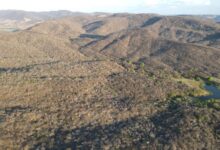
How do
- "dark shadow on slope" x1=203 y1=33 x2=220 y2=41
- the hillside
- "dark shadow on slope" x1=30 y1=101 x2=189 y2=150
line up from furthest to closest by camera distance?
"dark shadow on slope" x1=203 y1=33 x2=220 y2=41 < the hillside < "dark shadow on slope" x1=30 y1=101 x2=189 y2=150

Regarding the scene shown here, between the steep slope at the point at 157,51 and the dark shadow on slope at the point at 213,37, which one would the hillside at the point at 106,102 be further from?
the dark shadow on slope at the point at 213,37

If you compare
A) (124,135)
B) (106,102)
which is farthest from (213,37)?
(124,135)

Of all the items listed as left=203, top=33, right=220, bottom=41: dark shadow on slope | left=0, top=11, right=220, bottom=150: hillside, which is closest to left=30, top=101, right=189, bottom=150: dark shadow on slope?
left=0, top=11, right=220, bottom=150: hillside

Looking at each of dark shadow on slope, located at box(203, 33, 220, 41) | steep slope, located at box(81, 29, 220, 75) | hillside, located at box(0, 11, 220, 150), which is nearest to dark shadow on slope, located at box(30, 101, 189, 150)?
hillside, located at box(0, 11, 220, 150)

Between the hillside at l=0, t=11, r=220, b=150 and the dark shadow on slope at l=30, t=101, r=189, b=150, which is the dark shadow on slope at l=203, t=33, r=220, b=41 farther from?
the dark shadow on slope at l=30, t=101, r=189, b=150

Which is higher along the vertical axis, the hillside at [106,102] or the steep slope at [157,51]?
the hillside at [106,102]

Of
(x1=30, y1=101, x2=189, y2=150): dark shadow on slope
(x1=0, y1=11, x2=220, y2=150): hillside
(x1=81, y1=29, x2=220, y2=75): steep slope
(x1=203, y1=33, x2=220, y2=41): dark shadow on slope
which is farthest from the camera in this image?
(x1=203, y1=33, x2=220, y2=41): dark shadow on slope

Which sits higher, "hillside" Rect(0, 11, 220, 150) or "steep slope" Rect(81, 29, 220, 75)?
"hillside" Rect(0, 11, 220, 150)

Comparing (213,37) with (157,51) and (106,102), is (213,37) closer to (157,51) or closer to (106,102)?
(157,51)

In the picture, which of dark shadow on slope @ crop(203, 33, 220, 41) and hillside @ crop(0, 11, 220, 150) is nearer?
hillside @ crop(0, 11, 220, 150)

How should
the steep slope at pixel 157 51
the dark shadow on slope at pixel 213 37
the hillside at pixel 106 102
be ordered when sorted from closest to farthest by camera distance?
1. the hillside at pixel 106 102
2. the steep slope at pixel 157 51
3. the dark shadow on slope at pixel 213 37

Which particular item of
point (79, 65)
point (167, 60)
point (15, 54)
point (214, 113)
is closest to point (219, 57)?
point (167, 60)

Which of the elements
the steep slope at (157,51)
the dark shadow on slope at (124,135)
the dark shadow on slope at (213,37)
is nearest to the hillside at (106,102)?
the dark shadow on slope at (124,135)
